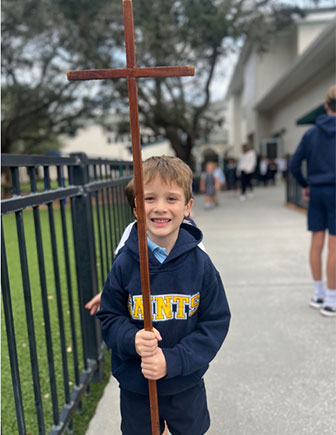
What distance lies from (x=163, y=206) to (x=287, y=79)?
18553mm

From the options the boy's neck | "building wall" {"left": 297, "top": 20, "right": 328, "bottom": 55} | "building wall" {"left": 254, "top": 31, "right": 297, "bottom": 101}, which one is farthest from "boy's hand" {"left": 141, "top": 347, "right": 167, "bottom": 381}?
"building wall" {"left": 254, "top": 31, "right": 297, "bottom": 101}

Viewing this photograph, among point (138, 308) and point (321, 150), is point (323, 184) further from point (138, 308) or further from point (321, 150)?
point (138, 308)

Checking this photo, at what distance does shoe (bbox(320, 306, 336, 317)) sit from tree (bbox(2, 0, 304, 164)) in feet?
35.0

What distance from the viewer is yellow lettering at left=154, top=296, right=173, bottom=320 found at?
1412 mm

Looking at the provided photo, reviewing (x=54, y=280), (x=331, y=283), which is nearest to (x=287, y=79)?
(x=331, y=283)

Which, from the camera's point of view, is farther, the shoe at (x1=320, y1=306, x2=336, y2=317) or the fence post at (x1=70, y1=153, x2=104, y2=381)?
the shoe at (x1=320, y1=306, x2=336, y2=317)

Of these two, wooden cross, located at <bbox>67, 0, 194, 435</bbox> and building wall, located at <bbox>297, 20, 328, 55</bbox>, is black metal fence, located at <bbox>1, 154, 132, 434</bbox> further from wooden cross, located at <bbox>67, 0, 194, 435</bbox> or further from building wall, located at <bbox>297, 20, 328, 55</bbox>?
building wall, located at <bbox>297, 20, 328, 55</bbox>

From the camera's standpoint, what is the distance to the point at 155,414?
1.37 metres

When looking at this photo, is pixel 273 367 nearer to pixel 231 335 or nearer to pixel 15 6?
pixel 231 335

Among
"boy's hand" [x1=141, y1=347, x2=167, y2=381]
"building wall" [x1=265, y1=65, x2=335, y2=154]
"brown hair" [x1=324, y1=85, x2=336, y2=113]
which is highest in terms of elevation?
"building wall" [x1=265, y1=65, x2=335, y2=154]

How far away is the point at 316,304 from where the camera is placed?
355cm

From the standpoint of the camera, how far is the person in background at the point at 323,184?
3.21 metres

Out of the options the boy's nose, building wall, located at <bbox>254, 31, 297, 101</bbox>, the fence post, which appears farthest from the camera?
building wall, located at <bbox>254, 31, 297, 101</bbox>

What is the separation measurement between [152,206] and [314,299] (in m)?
2.69
